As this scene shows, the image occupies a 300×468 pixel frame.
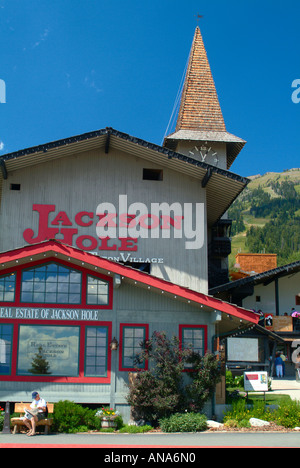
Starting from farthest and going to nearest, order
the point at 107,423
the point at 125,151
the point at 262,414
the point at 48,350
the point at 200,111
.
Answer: the point at 200,111 → the point at 125,151 → the point at 48,350 → the point at 262,414 → the point at 107,423

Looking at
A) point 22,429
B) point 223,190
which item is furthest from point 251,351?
point 22,429

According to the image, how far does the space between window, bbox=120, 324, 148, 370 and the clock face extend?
60.4ft

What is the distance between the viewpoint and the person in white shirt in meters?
15.6

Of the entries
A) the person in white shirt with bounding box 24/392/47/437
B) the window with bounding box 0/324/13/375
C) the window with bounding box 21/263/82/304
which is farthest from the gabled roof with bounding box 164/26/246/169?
the person in white shirt with bounding box 24/392/47/437

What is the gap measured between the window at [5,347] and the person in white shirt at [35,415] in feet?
7.08

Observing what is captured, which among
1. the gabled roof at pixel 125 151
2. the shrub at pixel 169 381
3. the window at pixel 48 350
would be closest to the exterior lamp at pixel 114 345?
the shrub at pixel 169 381

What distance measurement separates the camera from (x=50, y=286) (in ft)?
60.9

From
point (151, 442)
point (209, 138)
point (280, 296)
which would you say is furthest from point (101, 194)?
point (280, 296)

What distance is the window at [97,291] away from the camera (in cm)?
1855

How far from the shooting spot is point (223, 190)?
2747 cm

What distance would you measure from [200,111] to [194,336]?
2255cm

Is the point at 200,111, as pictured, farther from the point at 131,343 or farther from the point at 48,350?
the point at 48,350

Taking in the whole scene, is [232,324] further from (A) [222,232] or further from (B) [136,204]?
(A) [222,232]
